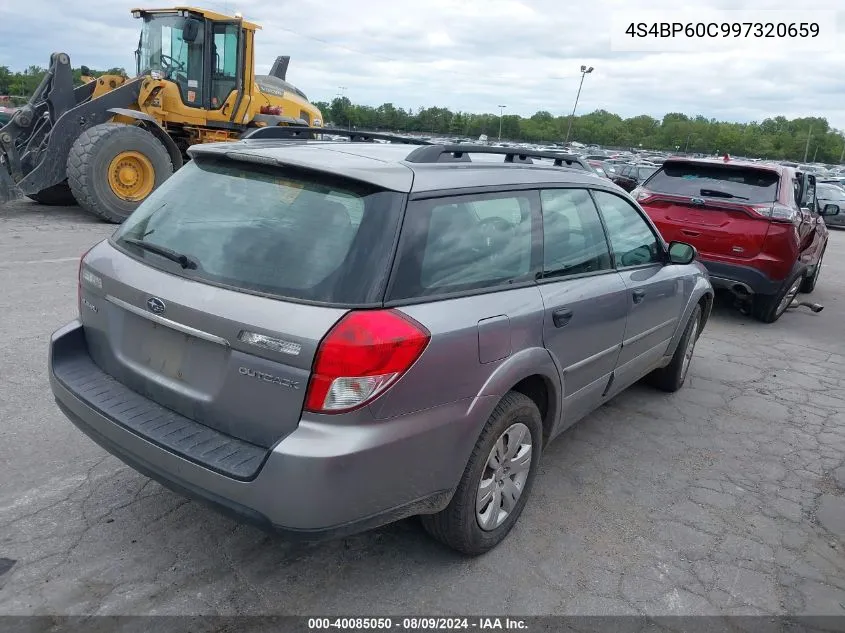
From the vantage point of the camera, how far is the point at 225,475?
2389 mm

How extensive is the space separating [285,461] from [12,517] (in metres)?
1.57

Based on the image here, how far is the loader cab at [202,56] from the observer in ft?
38.7

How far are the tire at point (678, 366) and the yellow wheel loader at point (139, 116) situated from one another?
6544 mm

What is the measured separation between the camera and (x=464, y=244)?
287 cm

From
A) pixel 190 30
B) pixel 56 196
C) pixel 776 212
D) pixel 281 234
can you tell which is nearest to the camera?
pixel 281 234

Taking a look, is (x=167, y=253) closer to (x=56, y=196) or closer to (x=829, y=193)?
→ (x=56, y=196)

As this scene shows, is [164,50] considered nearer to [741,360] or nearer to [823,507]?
[741,360]

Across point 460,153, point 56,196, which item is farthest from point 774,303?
point 56,196

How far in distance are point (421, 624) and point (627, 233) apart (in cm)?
264

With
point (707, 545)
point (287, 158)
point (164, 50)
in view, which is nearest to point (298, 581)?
point (287, 158)

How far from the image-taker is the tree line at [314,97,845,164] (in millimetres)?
93812

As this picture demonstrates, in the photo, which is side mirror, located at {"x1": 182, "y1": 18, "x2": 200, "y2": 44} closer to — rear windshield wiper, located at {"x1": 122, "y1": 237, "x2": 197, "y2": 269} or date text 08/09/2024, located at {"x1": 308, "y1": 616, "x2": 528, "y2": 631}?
rear windshield wiper, located at {"x1": 122, "y1": 237, "x2": 197, "y2": 269}

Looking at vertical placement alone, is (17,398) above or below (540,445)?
below

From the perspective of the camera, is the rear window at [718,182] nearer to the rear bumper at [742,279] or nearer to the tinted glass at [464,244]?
the rear bumper at [742,279]
